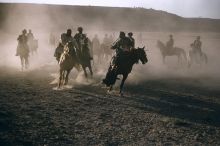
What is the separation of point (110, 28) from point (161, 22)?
1650cm

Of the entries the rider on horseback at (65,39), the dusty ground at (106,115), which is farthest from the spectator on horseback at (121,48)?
the rider on horseback at (65,39)

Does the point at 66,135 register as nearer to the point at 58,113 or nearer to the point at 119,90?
the point at 58,113

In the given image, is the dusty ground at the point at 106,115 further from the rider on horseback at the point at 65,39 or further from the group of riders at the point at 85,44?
the rider on horseback at the point at 65,39

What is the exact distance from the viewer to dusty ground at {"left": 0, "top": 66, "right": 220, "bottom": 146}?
10.7m

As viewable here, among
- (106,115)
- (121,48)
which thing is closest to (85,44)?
(121,48)

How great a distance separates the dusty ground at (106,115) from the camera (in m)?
10.7

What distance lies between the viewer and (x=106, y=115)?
13.4 m

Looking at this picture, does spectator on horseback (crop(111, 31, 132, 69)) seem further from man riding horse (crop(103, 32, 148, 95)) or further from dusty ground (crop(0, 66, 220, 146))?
dusty ground (crop(0, 66, 220, 146))

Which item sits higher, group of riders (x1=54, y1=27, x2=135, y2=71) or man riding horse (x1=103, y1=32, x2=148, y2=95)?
group of riders (x1=54, y1=27, x2=135, y2=71)

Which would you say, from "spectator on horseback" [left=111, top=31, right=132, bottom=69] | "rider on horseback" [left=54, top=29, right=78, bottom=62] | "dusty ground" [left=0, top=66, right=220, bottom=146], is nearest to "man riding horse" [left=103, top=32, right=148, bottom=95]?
"spectator on horseback" [left=111, top=31, right=132, bottom=69]

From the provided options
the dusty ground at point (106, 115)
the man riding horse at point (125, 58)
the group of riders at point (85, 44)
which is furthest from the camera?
the group of riders at point (85, 44)

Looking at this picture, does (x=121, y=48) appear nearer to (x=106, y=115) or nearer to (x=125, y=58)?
(x=125, y=58)

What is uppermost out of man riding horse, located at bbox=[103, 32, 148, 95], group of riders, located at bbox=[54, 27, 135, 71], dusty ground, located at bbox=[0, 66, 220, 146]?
group of riders, located at bbox=[54, 27, 135, 71]

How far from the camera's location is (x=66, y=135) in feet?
35.3
